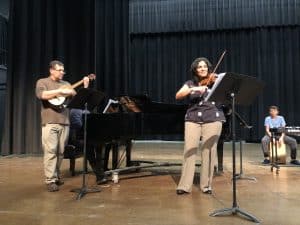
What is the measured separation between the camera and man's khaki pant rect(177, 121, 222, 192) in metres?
4.83

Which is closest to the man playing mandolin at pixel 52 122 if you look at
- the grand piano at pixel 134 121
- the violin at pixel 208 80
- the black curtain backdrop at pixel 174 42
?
the grand piano at pixel 134 121

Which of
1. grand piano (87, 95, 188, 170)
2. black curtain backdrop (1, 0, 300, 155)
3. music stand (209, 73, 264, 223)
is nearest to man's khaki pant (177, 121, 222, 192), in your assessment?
music stand (209, 73, 264, 223)

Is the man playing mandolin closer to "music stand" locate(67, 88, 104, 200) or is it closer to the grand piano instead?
"music stand" locate(67, 88, 104, 200)

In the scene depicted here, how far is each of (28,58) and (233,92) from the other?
7.05 meters

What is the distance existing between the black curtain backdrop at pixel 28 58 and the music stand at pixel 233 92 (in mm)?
6660

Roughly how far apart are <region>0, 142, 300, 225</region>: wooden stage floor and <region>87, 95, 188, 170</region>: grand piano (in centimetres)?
66

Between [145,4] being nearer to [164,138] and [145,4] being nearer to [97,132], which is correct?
[164,138]

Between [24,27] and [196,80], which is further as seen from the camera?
[24,27]

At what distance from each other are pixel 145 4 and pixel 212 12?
2.15m

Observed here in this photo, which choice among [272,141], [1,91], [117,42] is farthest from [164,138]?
[272,141]

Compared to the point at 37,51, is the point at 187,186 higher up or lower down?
lower down

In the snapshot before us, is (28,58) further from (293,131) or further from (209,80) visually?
(209,80)

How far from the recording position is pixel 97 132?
5.47 metres

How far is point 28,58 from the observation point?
9906 mm
